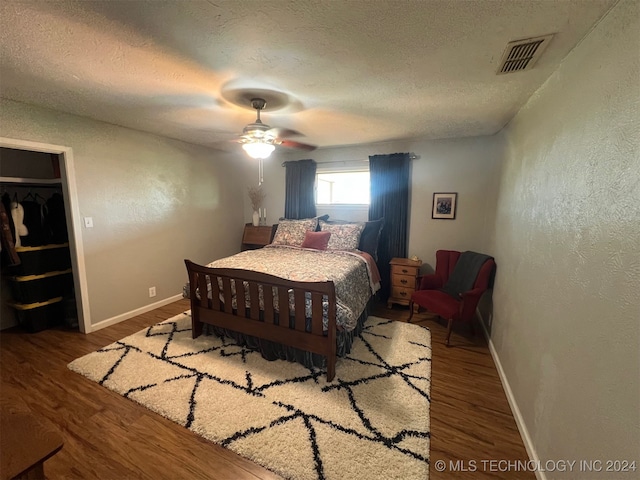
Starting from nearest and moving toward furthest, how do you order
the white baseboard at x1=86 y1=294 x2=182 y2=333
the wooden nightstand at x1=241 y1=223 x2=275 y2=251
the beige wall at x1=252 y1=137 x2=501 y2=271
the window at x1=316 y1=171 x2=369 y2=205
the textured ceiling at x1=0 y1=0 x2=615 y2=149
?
the textured ceiling at x1=0 y1=0 x2=615 y2=149, the white baseboard at x1=86 y1=294 x2=182 y2=333, the beige wall at x1=252 y1=137 x2=501 y2=271, the window at x1=316 y1=171 x2=369 y2=205, the wooden nightstand at x1=241 y1=223 x2=275 y2=251

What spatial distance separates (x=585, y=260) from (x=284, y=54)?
1.86 meters

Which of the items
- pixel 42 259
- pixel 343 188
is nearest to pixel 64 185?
pixel 42 259

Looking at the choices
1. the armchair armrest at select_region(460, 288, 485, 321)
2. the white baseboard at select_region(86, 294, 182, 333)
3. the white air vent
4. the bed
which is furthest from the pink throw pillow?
the white air vent

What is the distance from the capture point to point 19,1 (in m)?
1.15

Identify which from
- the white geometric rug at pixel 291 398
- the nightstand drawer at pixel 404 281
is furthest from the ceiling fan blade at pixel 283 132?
the white geometric rug at pixel 291 398

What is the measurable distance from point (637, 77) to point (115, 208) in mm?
4186

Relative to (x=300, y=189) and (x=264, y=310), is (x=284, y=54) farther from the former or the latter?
(x=300, y=189)

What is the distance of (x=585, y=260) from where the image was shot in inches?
45.7

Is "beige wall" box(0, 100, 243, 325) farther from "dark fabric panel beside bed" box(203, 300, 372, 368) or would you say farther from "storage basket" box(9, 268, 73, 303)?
"dark fabric panel beside bed" box(203, 300, 372, 368)

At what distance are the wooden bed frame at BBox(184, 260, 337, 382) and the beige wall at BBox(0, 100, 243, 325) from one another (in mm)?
1259

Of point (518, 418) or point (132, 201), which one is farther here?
point (132, 201)

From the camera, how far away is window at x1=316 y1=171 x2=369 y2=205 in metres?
4.21

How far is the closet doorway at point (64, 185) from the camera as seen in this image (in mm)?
2668

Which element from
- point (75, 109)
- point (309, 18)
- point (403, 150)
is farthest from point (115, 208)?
point (403, 150)
